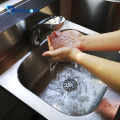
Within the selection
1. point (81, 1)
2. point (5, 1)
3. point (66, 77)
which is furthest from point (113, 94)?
point (81, 1)

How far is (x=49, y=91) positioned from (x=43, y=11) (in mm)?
455

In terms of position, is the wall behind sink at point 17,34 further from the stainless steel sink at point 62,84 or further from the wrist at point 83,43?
the wrist at point 83,43

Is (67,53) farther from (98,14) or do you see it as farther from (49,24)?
(98,14)

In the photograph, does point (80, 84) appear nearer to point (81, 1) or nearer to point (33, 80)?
point (33, 80)

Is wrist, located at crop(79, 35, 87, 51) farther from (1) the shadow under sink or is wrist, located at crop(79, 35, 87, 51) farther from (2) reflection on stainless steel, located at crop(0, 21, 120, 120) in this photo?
(2) reflection on stainless steel, located at crop(0, 21, 120, 120)

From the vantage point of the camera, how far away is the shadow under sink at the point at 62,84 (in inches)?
28.4

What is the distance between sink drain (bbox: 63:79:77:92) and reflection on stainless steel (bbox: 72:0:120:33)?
65 cm

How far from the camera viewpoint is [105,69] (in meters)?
0.49

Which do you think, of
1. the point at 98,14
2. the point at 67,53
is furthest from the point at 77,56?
the point at 98,14

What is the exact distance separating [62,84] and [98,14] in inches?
27.8

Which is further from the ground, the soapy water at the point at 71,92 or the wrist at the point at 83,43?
the wrist at the point at 83,43

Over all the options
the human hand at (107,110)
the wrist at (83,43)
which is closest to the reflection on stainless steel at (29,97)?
the human hand at (107,110)

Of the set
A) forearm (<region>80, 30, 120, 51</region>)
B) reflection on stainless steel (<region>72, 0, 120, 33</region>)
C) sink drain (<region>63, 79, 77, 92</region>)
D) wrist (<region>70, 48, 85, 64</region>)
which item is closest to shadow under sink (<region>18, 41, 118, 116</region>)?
sink drain (<region>63, 79, 77, 92</region>)

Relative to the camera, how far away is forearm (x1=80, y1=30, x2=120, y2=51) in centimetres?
69
